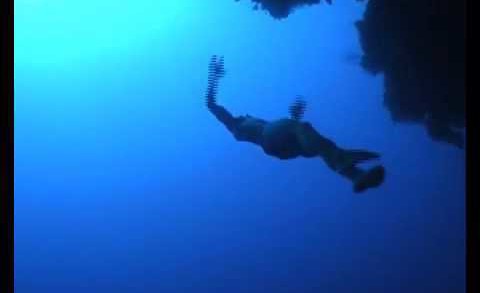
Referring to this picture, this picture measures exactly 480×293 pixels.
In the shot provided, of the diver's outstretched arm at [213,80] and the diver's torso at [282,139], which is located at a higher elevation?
the diver's outstretched arm at [213,80]

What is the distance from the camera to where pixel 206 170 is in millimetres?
1121

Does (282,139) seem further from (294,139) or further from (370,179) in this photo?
(370,179)

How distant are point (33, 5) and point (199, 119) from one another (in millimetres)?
465

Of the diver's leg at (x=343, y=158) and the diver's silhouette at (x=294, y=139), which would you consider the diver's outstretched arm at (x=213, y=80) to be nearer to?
the diver's silhouette at (x=294, y=139)

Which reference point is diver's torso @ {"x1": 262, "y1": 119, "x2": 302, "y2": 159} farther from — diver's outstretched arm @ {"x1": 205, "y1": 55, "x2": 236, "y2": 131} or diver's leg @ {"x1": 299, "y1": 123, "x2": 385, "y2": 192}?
diver's outstretched arm @ {"x1": 205, "y1": 55, "x2": 236, "y2": 131}

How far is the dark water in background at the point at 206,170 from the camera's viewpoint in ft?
3.65

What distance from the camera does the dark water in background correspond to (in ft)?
3.65

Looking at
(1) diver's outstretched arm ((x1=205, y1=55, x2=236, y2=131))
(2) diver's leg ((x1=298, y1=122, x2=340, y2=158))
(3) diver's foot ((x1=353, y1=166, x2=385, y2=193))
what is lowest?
(3) diver's foot ((x1=353, y1=166, x2=385, y2=193))

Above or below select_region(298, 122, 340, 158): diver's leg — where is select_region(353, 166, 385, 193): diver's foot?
below

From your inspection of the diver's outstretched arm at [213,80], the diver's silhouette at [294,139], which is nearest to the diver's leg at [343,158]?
the diver's silhouette at [294,139]

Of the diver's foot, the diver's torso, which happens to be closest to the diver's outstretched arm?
the diver's torso

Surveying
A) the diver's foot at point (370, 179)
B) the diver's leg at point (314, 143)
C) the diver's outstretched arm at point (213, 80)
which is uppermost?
the diver's outstretched arm at point (213, 80)

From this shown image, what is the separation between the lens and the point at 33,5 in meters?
1.12

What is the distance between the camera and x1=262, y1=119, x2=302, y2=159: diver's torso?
111 cm
